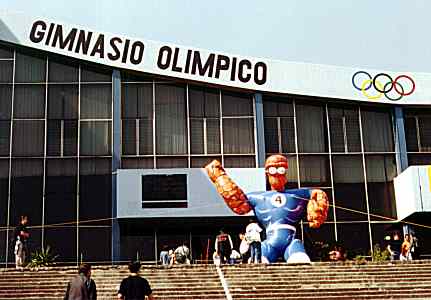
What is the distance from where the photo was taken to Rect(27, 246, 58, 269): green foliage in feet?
92.4

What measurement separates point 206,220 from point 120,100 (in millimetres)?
6341

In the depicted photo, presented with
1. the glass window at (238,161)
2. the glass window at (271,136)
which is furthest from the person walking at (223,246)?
the glass window at (271,136)

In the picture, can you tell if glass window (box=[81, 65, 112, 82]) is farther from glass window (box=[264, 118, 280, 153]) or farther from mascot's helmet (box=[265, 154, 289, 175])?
mascot's helmet (box=[265, 154, 289, 175])

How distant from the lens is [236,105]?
113 ft

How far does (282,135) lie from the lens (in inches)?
1348

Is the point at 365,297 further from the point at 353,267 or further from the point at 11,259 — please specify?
the point at 11,259

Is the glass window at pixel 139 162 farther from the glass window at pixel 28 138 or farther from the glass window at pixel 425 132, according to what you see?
the glass window at pixel 425 132

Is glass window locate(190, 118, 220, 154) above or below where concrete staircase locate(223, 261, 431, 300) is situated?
above

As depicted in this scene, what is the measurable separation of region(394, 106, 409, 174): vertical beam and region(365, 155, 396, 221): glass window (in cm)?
28

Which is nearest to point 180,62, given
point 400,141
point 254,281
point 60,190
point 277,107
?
point 277,107

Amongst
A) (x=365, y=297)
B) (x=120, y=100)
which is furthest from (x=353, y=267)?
(x=120, y=100)

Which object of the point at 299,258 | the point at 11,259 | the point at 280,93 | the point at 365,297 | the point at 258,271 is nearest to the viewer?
the point at 365,297

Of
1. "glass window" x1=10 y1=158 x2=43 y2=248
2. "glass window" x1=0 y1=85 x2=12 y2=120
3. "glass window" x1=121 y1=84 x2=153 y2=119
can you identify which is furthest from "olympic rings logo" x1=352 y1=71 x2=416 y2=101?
"glass window" x1=0 y1=85 x2=12 y2=120

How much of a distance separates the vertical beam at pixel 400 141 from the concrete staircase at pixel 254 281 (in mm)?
10889
